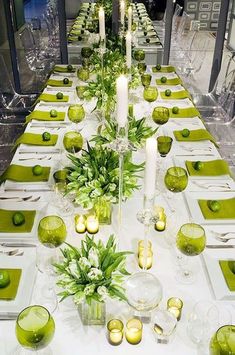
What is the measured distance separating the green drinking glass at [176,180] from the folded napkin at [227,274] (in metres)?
0.41

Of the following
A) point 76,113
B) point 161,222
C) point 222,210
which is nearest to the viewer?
point 161,222

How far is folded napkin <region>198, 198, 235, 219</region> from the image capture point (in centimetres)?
199

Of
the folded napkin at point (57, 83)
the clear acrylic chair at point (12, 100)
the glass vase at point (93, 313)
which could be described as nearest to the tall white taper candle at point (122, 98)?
the glass vase at point (93, 313)

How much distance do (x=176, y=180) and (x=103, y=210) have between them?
1.19 feet

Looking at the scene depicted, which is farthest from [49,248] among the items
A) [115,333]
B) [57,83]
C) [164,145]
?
[57,83]

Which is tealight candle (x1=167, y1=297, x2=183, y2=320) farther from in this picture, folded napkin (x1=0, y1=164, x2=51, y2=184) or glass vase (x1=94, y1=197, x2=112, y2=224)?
folded napkin (x1=0, y1=164, x2=51, y2=184)

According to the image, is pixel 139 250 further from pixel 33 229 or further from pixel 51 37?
pixel 51 37

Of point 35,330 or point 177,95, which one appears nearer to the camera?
point 35,330

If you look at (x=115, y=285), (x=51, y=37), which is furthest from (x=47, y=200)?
(x=51, y=37)

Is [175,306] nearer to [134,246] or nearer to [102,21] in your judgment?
[134,246]

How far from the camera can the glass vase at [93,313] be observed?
1.41 m

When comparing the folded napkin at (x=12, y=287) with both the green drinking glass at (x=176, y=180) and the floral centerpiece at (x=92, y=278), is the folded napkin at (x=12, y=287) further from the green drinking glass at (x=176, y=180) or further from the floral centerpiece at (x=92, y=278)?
the green drinking glass at (x=176, y=180)

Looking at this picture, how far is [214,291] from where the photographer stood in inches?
62.4

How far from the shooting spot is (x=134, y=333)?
138 cm
